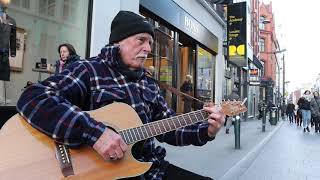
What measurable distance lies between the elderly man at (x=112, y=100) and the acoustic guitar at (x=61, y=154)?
2.5 inches

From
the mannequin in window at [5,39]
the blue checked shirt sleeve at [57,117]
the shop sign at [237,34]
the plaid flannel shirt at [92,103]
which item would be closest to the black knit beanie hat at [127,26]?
the plaid flannel shirt at [92,103]

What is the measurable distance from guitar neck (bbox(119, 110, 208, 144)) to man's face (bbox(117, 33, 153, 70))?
0.36 meters

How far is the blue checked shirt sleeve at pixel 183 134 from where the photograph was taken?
8.60ft

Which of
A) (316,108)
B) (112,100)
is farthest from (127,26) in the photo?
(316,108)

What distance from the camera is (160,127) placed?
2451 mm

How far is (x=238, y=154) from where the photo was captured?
32.5 ft

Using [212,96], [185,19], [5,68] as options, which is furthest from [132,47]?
[212,96]

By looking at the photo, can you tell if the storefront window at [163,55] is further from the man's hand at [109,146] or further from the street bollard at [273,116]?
the street bollard at [273,116]

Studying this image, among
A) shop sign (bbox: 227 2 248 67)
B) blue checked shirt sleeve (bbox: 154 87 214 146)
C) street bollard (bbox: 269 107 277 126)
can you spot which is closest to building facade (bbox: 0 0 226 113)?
shop sign (bbox: 227 2 248 67)

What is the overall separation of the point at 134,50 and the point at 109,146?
26.4 inches

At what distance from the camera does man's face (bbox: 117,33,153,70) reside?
2.52m

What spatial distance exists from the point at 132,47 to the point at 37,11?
4983mm

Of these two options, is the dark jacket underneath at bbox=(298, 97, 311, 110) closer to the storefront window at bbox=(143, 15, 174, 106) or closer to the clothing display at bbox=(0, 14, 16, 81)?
the storefront window at bbox=(143, 15, 174, 106)

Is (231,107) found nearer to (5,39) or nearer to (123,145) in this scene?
(123,145)
